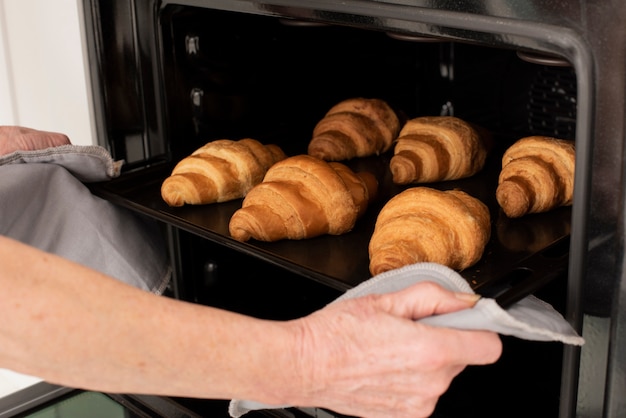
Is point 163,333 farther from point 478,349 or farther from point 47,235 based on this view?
point 47,235

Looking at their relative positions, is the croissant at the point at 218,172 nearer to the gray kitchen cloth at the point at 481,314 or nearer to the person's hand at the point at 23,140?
the person's hand at the point at 23,140

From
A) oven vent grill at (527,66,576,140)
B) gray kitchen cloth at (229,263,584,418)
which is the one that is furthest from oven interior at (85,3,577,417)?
gray kitchen cloth at (229,263,584,418)

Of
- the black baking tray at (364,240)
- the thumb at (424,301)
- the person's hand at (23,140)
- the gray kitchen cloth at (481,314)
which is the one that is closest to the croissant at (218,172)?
the black baking tray at (364,240)

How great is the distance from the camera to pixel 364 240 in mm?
958

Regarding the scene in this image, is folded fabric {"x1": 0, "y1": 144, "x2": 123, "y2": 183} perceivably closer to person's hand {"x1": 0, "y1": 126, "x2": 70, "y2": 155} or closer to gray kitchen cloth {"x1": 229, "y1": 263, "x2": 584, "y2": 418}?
person's hand {"x1": 0, "y1": 126, "x2": 70, "y2": 155}

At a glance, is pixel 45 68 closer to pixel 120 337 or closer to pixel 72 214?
pixel 72 214

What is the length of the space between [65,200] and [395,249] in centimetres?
46

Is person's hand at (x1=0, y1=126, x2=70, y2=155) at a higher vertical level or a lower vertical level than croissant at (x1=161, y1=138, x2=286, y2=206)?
higher

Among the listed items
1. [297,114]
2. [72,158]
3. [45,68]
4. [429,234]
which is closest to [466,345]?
[429,234]

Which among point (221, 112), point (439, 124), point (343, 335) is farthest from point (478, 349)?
point (221, 112)

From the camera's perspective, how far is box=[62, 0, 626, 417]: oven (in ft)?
2.28

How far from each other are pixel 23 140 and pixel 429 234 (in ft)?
1.84

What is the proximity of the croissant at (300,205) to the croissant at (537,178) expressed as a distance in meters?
0.17

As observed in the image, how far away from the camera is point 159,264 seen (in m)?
1.15
